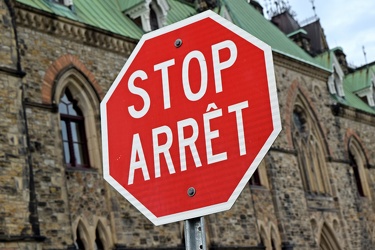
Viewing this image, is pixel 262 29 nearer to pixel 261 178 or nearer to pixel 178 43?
pixel 261 178

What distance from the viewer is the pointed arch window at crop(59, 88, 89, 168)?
13.8 m

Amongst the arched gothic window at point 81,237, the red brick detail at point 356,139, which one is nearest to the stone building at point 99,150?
the arched gothic window at point 81,237

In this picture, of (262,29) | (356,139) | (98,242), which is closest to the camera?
(98,242)

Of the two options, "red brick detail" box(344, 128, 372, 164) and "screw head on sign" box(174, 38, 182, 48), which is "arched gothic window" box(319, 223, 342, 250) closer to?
"red brick detail" box(344, 128, 372, 164)

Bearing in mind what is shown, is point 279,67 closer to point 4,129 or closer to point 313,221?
point 313,221

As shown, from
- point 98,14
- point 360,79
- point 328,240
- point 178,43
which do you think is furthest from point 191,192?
point 360,79

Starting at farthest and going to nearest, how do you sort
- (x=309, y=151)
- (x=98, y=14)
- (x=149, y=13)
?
(x=309, y=151), (x=149, y=13), (x=98, y=14)

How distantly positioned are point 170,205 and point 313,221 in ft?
64.7

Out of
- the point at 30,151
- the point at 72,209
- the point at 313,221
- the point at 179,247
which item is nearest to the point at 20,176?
the point at 30,151

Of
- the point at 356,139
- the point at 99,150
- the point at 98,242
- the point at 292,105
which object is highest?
the point at 292,105

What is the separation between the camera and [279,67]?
22016 mm

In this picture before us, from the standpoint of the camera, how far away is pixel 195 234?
198cm

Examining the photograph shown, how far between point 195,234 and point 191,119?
35 cm

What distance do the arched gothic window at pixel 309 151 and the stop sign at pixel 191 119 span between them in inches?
785
